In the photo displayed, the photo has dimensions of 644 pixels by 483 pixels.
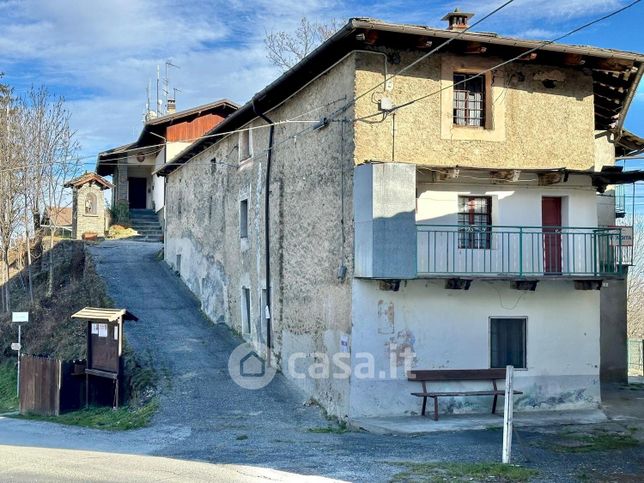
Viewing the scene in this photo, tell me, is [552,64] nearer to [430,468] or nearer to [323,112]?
[323,112]

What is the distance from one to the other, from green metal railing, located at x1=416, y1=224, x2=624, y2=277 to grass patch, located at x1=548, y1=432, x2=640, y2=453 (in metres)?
3.10

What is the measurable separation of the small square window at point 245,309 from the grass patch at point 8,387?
21.8 ft

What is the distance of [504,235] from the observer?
1446 cm

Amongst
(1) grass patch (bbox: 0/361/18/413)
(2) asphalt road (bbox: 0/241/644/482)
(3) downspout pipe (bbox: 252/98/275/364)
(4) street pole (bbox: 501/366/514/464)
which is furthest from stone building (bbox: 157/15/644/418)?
(1) grass patch (bbox: 0/361/18/413)

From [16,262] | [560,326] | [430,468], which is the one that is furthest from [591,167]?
[16,262]

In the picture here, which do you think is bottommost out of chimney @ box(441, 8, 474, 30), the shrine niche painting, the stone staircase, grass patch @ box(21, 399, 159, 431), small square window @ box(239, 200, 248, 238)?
grass patch @ box(21, 399, 159, 431)

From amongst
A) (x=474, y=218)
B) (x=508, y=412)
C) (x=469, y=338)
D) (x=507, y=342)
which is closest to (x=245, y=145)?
(x=474, y=218)

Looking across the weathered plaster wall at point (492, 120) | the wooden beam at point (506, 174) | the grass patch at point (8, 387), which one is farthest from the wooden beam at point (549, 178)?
the grass patch at point (8, 387)

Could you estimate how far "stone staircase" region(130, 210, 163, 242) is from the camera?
125 feet

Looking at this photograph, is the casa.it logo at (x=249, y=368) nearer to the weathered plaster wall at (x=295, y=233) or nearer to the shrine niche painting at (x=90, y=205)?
the weathered plaster wall at (x=295, y=233)

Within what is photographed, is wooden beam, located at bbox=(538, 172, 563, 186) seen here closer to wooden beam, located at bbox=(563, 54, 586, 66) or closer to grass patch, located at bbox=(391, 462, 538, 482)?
wooden beam, located at bbox=(563, 54, 586, 66)

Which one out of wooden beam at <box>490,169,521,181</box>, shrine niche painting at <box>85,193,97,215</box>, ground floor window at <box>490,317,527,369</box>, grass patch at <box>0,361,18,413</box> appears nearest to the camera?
wooden beam at <box>490,169,521,181</box>

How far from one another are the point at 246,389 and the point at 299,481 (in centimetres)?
783

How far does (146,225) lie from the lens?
40.3 metres
